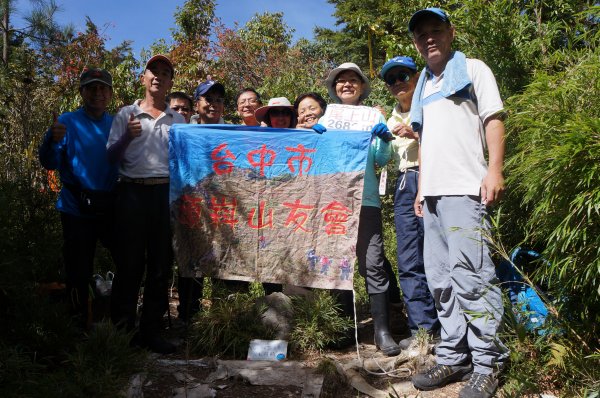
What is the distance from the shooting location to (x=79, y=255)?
361cm

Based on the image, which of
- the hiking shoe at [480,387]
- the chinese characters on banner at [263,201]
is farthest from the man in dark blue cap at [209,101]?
the hiking shoe at [480,387]

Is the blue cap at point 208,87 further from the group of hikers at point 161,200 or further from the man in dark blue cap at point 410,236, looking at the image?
the man in dark blue cap at point 410,236

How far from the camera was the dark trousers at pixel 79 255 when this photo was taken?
11.8 feet

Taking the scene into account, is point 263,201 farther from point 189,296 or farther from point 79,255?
point 79,255

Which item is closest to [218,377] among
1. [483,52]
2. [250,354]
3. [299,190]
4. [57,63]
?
[250,354]

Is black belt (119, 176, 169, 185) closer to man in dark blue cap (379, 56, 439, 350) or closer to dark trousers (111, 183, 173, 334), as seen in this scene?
dark trousers (111, 183, 173, 334)

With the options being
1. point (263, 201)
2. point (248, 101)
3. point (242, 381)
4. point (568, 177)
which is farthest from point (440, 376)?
point (248, 101)

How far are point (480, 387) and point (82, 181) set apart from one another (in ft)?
9.59

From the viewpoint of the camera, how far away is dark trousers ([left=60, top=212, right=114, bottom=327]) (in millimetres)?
3602

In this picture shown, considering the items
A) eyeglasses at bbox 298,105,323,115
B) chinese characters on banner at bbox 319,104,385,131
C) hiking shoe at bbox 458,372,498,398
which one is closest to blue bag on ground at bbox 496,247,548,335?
hiking shoe at bbox 458,372,498,398

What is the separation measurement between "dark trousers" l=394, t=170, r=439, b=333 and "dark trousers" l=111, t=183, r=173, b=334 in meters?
1.76

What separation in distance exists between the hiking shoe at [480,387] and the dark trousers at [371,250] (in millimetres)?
1040

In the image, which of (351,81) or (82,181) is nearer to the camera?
(82,181)

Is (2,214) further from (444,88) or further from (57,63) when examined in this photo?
(57,63)
